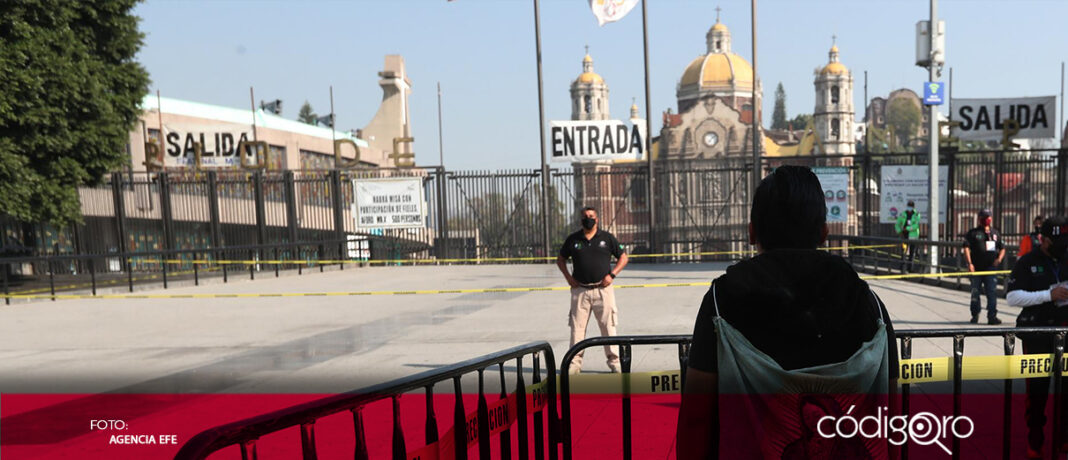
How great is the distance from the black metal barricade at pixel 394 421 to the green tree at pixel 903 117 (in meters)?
159

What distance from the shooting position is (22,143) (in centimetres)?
1670

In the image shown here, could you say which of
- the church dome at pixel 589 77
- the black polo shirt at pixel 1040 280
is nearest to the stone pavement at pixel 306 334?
the black polo shirt at pixel 1040 280

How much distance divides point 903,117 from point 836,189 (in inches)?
5900

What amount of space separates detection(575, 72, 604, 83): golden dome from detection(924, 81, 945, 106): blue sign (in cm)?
9194

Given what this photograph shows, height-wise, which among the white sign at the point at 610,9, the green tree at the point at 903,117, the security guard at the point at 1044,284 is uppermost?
the green tree at the point at 903,117

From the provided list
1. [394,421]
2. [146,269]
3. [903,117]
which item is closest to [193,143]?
[146,269]

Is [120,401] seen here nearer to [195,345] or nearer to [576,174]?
[195,345]

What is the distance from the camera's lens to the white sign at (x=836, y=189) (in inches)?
779

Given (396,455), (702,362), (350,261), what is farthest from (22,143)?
(702,362)

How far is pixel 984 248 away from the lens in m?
10.6

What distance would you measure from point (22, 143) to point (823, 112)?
363 ft

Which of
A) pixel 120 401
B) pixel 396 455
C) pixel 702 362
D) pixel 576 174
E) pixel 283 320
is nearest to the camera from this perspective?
pixel 702 362

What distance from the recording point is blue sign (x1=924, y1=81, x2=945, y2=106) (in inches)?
589

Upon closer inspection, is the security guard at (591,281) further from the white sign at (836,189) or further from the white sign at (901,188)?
the white sign at (901,188)
